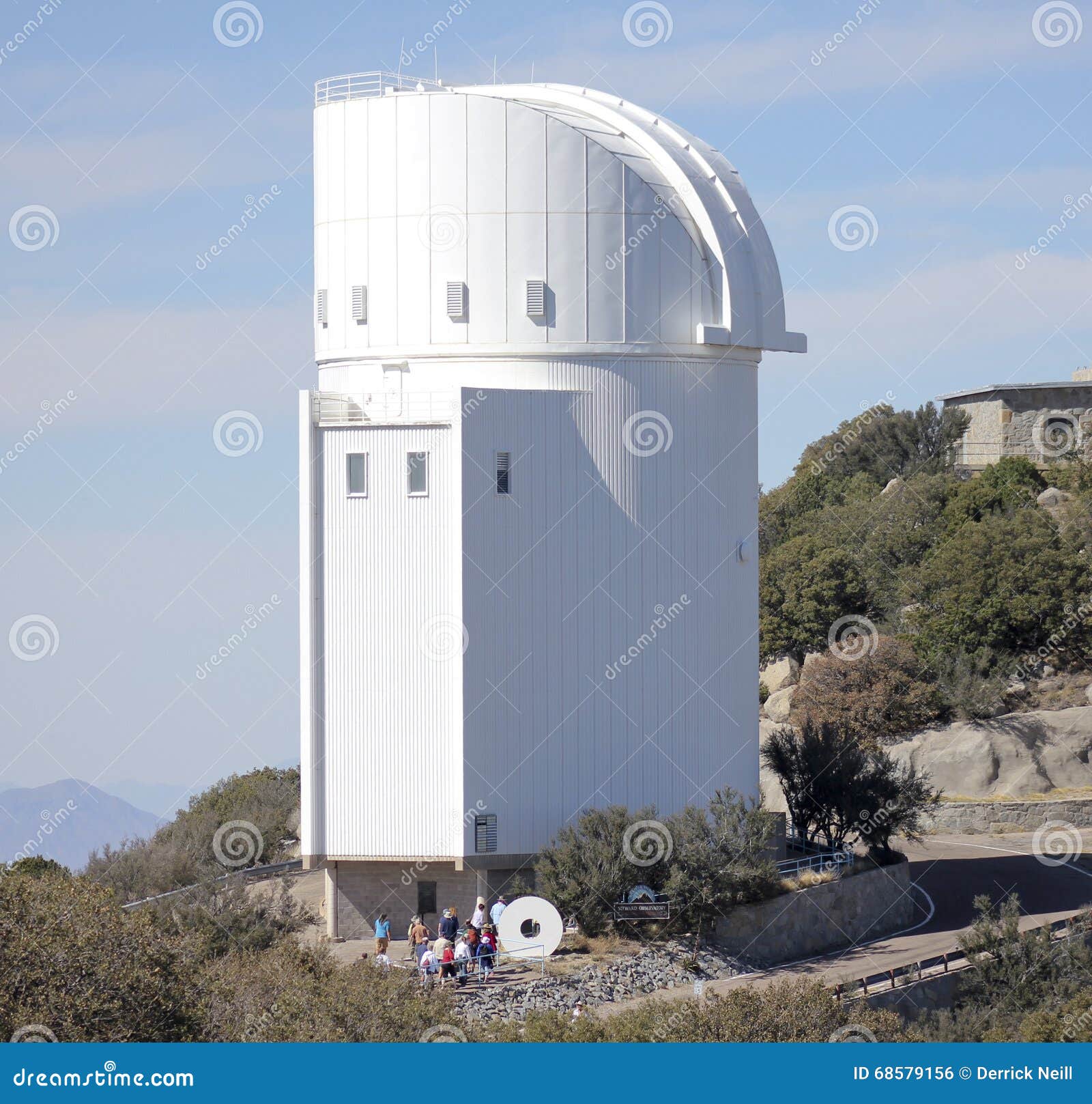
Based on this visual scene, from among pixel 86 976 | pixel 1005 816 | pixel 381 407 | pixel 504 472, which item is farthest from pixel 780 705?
pixel 86 976

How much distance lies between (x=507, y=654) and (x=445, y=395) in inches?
205

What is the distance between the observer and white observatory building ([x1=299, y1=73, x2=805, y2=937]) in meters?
35.8

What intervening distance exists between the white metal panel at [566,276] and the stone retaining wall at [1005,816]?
64.5 feet

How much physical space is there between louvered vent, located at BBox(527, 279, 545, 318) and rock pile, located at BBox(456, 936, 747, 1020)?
12342 mm

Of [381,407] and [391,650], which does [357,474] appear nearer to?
[381,407]

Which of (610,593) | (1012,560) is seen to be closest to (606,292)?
(610,593)

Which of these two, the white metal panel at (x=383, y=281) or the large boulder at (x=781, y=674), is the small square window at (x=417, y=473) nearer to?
the white metal panel at (x=383, y=281)

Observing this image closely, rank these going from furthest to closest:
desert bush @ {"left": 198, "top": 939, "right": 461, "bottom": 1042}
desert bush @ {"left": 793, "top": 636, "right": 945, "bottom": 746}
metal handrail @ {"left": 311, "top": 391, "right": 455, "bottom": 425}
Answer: desert bush @ {"left": 793, "top": 636, "right": 945, "bottom": 746}
metal handrail @ {"left": 311, "top": 391, "right": 455, "bottom": 425}
desert bush @ {"left": 198, "top": 939, "right": 461, "bottom": 1042}

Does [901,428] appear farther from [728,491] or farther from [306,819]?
[306,819]

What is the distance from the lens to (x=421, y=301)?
37.2 metres

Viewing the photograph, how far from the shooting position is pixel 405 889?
36219 millimetres

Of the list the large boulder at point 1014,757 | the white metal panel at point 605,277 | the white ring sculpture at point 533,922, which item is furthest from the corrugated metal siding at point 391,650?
the large boulder at point 1014,757

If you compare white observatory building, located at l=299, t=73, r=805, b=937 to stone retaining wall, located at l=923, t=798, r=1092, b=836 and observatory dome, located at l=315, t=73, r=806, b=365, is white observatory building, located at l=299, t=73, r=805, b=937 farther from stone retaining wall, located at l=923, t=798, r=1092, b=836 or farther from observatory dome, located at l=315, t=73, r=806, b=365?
stone retaining wall, located at l=923, t=798, r=1092, b=836

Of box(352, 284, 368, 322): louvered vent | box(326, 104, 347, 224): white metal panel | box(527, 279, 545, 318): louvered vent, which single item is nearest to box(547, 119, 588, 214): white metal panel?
box(527, 279, 545, 318): louvered vent
